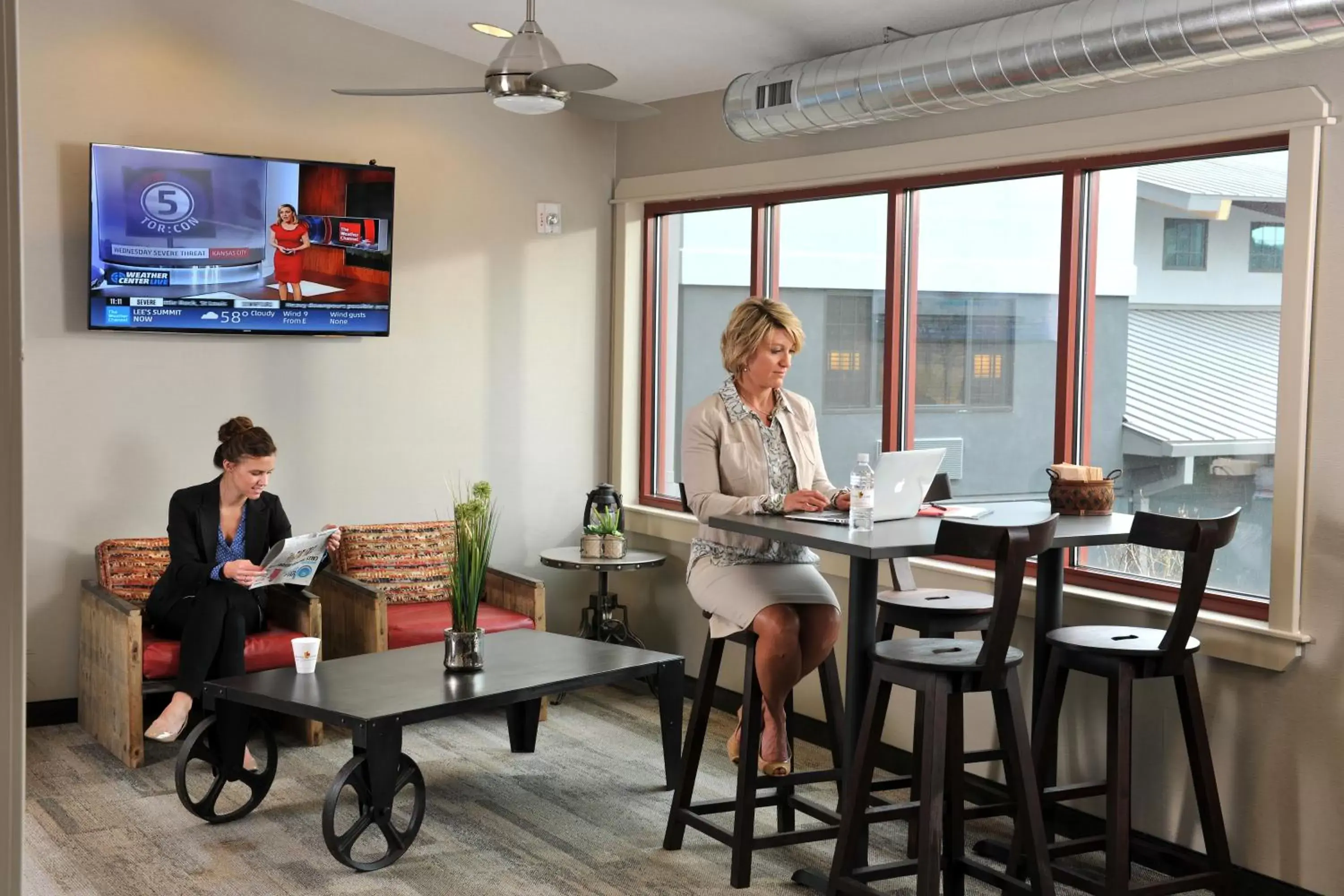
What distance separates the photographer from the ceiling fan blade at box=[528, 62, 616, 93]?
374 cm

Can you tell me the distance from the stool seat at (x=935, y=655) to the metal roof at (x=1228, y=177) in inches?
59.5

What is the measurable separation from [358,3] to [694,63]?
4.48ft

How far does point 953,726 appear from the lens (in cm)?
319

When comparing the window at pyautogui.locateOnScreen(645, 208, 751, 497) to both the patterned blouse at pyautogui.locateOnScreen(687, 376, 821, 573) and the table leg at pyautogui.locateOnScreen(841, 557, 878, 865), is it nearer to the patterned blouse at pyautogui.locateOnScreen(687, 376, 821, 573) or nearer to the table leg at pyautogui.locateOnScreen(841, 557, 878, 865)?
the patterned blouse at pyautogui.locateOnScreen(687, 376, 821, 573)

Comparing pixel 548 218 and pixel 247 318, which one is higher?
pixel 548 218

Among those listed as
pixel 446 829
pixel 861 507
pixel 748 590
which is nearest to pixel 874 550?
pixel 861 507

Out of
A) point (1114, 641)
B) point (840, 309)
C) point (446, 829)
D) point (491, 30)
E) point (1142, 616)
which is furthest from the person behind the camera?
point (840, 309)

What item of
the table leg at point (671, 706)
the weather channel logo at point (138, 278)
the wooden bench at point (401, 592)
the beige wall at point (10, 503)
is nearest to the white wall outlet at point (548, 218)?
the wooden bench at point (401, 592)

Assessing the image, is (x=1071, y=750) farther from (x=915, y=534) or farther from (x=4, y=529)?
(x=4, y=529)

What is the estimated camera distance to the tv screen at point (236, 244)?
4969 mm

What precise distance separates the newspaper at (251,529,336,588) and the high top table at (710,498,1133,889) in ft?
5.41

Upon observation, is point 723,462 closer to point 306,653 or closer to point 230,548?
point 306,653

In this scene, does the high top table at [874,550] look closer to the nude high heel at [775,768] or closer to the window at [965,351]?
the nude high heel at [775,768]

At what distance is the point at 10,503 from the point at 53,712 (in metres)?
4.33
